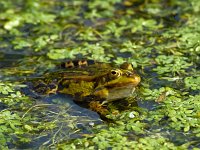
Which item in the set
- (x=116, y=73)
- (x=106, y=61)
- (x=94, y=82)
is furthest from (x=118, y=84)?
(x=106, y=61)

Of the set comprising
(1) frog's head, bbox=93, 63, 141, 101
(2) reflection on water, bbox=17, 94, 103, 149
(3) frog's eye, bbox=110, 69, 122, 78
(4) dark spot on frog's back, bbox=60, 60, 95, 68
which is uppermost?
(4) dark spot on frog's back, bbox=60, 60, 95, 68

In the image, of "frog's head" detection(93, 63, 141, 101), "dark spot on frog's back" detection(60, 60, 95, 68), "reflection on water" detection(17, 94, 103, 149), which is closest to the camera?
"reflection on water" detection(17, 94, 103, 149)

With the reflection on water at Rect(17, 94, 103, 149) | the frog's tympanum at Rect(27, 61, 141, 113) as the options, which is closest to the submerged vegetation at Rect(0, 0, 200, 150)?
the reflection on water at Rect(17, 94, 103, 149)

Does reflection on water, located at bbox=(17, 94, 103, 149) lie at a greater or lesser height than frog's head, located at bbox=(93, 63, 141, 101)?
lesser

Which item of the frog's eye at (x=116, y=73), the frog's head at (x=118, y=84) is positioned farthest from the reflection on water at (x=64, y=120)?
the frog's eye at (x=116, y=73)

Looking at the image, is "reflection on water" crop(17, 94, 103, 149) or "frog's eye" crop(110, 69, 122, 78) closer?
"reflection on water" crop(17, 94, 103, 149)

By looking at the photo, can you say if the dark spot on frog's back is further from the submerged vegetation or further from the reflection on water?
the reflection on water

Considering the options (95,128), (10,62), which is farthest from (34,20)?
(95,128)

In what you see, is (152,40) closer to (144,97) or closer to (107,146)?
(144,97)
